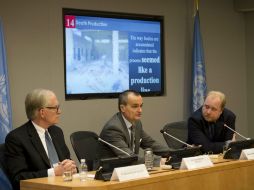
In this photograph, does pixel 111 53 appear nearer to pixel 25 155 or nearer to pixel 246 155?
pixel 246 155

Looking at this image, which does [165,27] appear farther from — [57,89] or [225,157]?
[225,157]

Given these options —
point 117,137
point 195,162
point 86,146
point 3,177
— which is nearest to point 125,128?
point 117,137

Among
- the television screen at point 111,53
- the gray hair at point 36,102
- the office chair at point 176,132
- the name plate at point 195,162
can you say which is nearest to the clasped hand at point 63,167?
the gray hair at point 36,102

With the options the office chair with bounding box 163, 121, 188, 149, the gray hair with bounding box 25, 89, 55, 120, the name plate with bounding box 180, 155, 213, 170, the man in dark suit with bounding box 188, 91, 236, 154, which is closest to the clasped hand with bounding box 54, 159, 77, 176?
the gray hair with bounding box 25, 89, 55, 120

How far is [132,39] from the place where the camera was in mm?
6332

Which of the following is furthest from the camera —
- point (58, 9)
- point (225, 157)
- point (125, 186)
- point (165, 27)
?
point (165, 27)

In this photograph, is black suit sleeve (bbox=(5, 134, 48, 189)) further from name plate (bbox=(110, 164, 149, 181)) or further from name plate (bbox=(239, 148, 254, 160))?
name plate (bbox=(239, 148, 254, 160))

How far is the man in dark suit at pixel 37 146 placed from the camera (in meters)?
3.88

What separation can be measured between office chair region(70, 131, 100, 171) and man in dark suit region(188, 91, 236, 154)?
964 millimetres

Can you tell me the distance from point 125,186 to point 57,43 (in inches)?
100

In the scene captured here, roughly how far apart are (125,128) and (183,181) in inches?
42.6

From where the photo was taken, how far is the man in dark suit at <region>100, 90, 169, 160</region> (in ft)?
15.5

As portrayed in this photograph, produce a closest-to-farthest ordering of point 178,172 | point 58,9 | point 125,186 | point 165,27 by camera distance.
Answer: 1. point 125,186
2. point 178,172
3. point 58,9
4. point 165,27

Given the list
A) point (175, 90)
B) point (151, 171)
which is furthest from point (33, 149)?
point (175, 90)
